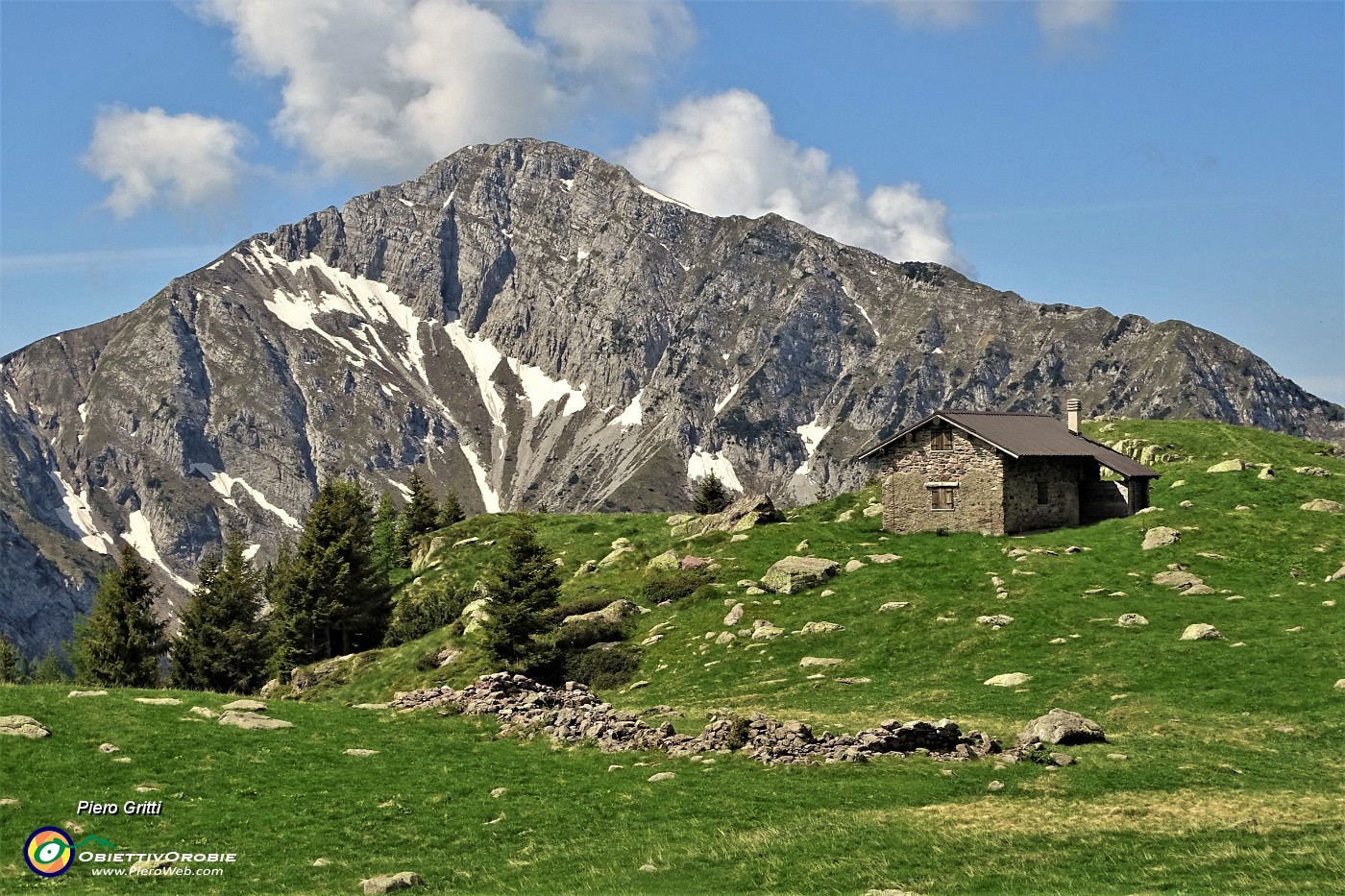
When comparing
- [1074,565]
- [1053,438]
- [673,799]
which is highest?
[1053,438]

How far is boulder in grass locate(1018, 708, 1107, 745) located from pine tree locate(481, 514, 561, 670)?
28.0 meters

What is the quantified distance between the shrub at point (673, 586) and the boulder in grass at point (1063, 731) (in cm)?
2865

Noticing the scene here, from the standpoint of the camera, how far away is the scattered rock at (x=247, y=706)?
104 ft

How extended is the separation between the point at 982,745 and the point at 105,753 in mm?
22462

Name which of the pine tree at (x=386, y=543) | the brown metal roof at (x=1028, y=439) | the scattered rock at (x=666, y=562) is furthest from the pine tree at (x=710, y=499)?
the pine tree at (x=386, y=543)

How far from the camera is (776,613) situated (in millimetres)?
52688

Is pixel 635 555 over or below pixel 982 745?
over

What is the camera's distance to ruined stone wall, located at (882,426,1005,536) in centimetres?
6278

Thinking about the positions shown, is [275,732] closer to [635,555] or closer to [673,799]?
[673,799]

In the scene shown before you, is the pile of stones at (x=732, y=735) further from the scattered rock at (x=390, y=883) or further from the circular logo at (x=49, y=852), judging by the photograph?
the circular logo at (x=49, y=852)

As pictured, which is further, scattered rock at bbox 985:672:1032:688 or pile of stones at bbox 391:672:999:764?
scattered rock at bbox 985:672:1032:688

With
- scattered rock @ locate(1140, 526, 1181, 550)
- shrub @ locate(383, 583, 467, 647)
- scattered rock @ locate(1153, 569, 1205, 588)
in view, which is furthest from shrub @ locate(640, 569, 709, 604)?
scattered rock @ locate(1140, 526, 1181, 550)

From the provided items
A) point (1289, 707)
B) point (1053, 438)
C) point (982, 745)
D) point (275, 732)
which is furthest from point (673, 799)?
point (1053, 438)

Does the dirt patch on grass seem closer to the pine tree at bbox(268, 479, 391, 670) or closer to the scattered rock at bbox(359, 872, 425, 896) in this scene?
the scattered rock at bbox(359, 872, 425, 896)
